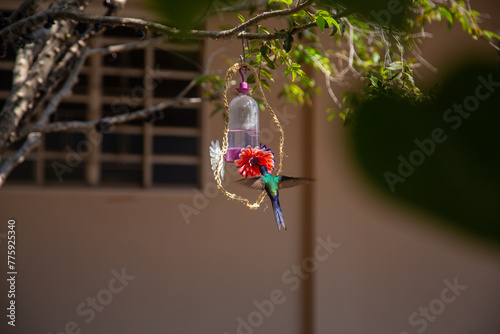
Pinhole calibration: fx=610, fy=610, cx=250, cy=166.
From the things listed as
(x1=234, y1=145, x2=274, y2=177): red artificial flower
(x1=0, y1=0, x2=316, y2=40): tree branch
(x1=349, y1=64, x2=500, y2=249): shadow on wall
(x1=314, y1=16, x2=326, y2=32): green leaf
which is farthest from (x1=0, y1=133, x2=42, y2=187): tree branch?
(x1=349, y1=64, x2=500, y2=249): shadow on wall

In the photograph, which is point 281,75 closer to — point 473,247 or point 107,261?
point 107,261

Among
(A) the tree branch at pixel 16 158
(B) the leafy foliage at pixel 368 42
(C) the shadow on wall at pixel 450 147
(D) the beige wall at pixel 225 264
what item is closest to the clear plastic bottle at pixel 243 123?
(B) the leafy foliage at pixel 368 42

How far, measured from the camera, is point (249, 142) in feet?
6.65

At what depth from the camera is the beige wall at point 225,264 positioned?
3852 mm

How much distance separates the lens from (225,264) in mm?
4062

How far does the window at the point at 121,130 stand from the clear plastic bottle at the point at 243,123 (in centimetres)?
201

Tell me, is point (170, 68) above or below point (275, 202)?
above

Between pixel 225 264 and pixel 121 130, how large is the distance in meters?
1.13

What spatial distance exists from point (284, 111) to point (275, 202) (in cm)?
270

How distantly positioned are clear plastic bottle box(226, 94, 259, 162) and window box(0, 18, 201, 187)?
6.58 ft

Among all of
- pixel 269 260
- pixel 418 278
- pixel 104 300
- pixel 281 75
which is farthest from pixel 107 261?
pixel 418 278

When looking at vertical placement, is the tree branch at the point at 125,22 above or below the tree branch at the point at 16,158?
above

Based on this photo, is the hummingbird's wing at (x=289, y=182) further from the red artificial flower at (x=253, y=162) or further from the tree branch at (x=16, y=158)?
the tree branch at (x=16, y=158)

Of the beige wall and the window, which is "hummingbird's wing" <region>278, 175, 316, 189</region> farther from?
the window
